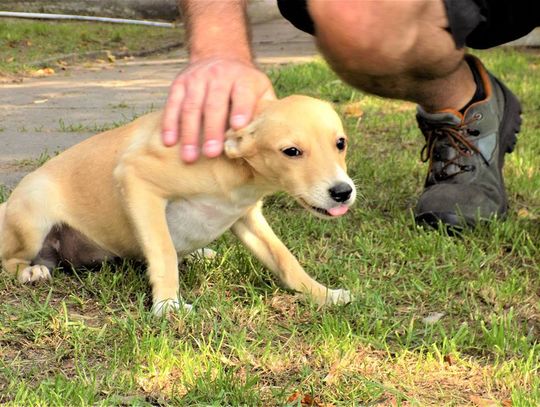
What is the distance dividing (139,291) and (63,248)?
0.35 m

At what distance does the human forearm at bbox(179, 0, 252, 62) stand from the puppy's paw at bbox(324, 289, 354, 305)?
69 cm

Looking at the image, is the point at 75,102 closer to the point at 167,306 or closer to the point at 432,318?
the point at 167,306

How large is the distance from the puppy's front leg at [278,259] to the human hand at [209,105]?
0.39 meters

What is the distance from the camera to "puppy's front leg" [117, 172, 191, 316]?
7.71 ft

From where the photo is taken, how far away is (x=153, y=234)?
237 centimetres

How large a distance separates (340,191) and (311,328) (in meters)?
0.37

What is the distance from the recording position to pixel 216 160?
2.33 m

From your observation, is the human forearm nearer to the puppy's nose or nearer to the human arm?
the human arm

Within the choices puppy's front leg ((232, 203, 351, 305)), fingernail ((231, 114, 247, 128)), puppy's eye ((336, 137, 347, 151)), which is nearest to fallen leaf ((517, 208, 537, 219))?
puppy's front leg ((232, 203, 351, 305))

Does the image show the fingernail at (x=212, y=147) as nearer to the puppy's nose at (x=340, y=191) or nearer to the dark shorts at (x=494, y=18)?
the puppy's nose at (x=340, y=191)

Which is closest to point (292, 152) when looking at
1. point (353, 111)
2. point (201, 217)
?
point (201, 217)

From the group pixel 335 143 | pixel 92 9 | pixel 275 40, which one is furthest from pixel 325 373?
pixel 92 9

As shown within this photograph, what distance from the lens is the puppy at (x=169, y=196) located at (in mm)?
2213

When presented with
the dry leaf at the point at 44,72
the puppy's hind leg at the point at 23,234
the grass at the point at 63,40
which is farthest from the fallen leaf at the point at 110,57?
the puppy's hind leg at the point at 23,234
